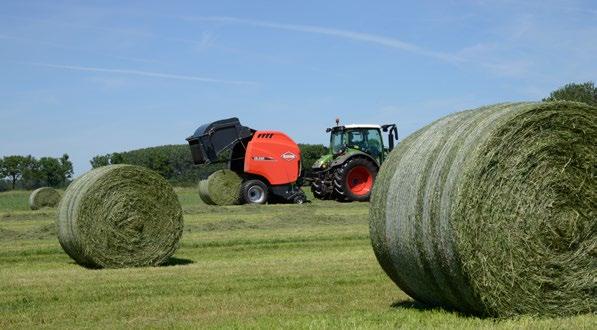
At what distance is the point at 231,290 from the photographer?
9.16 m

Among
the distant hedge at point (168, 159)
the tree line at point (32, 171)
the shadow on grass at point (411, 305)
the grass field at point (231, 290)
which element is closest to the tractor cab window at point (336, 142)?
the grass field at point (231, 290)

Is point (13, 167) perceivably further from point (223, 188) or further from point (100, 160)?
point (223, 188)

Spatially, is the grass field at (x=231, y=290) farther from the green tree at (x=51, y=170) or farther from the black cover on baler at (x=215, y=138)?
the green tree at (x=51, y=170)

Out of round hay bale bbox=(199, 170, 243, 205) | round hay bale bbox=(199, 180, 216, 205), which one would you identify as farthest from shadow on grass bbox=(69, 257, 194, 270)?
round hay bale bbox=(199, 180, 216, 205)

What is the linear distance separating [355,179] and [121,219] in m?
13.6

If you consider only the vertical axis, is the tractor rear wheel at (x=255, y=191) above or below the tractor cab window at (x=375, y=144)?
below

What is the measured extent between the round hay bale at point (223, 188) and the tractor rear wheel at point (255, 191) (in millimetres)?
713

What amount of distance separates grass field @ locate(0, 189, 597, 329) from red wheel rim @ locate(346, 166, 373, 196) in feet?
29.5

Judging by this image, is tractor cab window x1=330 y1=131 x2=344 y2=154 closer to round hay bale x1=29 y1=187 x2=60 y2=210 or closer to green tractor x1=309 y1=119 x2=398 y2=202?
green tractor x1=309 y1=119 x2=398 y2=202

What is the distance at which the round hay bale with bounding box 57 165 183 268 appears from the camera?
466 inches

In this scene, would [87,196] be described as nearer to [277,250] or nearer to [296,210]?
[277,250]

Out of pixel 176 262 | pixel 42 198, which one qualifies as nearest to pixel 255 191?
pixel 42 198

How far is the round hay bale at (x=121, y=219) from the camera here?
11.8 metres

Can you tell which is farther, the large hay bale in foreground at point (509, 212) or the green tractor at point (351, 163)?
the green tractor at point (351, 163)
